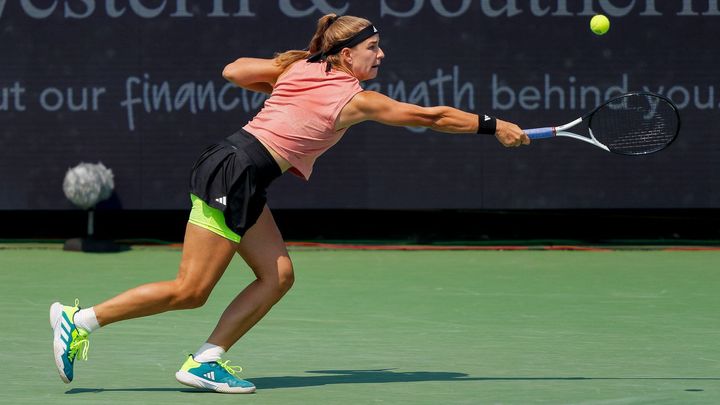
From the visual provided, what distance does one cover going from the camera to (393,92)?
9969mm

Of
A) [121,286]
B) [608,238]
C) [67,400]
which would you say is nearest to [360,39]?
[67,400]

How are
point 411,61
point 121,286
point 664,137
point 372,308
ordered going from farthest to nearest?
point 411,61 → point 121,286 → point 372,308 → point 664,137

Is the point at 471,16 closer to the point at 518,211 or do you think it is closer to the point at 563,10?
the point at 563,10

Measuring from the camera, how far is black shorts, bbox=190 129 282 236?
4973 millimetres

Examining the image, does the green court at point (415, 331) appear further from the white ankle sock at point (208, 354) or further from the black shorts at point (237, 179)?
the black shorts at point (237, 179)

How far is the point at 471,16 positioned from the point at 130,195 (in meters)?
2.72

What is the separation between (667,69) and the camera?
10047 mm

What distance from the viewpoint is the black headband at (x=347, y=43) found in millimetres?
5125

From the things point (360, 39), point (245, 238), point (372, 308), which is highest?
point (360, 39)

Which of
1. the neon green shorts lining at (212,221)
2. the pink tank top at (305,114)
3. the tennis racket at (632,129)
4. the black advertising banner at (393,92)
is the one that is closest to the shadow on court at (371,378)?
the neon green shorts lining at (212,221)

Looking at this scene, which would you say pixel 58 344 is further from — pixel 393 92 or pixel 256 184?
pixel 393 92

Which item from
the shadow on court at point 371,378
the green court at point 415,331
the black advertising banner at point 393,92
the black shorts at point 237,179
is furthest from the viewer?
the black advertising banner at point 393,92

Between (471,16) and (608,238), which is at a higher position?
(471,16)

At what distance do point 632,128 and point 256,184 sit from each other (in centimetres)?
187
